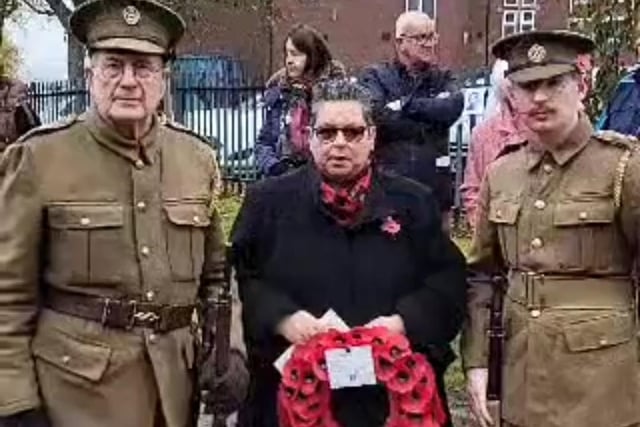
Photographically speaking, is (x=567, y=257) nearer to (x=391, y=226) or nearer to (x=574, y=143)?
(x=574, y=143)

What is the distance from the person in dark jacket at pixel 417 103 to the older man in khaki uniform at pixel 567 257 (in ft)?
7.64

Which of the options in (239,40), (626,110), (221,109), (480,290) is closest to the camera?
(480,290)

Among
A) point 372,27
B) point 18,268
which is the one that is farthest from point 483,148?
point 372,27

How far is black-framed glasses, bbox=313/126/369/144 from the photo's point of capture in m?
4.16

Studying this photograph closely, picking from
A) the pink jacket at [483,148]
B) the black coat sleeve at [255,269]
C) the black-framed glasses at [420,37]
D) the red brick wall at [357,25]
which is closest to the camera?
the black coat sleeve at [255,269]

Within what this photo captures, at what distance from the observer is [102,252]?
12.6 ft

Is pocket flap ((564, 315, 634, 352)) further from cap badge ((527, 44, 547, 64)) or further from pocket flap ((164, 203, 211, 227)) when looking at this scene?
pocket flap ((164, 203, 211, 227))

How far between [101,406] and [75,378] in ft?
0.38

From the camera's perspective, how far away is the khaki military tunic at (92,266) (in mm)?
3807

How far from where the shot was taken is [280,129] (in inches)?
267

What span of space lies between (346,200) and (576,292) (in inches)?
30.2

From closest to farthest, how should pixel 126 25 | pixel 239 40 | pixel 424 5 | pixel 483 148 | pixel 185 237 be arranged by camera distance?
pixel 126 25 < pixel 185 237 < pixel 483 148 < pixel 239 40 < pixel 424 5

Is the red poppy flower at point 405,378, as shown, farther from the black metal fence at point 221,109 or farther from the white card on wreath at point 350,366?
the black metal fence at point 221,109

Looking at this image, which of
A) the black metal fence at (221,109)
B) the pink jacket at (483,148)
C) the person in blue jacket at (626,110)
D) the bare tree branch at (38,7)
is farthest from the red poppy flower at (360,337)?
the bare tree branch at (38,7)
